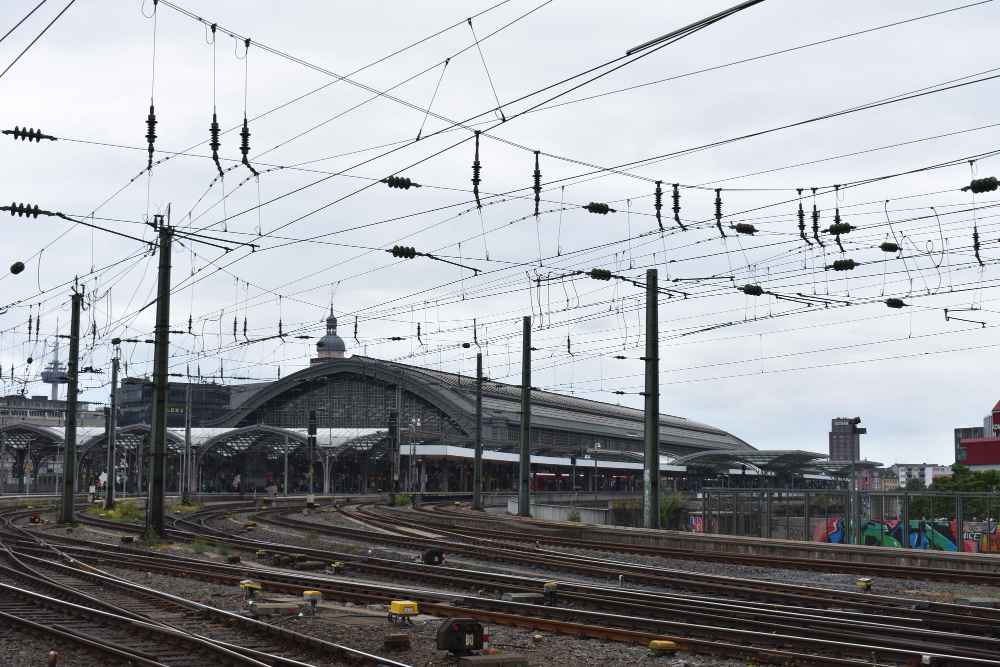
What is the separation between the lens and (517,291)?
150 feet

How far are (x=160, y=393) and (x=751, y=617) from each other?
22.0 meters

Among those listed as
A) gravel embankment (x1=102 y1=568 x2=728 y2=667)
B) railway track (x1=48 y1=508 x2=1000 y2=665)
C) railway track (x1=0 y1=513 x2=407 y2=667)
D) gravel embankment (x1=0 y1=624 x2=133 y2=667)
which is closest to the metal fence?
railway track (x1=48 y1=508 x2=1000 y2=665)

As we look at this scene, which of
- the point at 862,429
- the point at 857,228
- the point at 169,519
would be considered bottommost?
the point at 169,519

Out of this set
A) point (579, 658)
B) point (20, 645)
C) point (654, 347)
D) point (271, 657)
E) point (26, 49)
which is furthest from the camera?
point (654, 347)

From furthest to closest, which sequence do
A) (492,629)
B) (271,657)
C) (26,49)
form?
(26,49) < (492,629) < (271,657)

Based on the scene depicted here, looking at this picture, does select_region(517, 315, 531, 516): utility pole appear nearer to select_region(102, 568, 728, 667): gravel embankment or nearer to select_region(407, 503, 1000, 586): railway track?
select_region(407, 503, 1000, 586): railway track

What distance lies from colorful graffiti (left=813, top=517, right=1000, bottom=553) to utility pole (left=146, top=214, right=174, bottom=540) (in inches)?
918

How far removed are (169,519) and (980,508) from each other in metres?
32.5

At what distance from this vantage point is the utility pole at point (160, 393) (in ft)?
110

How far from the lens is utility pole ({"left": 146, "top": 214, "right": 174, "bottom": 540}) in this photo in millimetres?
33625

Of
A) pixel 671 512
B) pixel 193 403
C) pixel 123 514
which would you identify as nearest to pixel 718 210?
pixel 671 512

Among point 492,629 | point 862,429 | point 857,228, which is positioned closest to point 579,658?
point 492,629

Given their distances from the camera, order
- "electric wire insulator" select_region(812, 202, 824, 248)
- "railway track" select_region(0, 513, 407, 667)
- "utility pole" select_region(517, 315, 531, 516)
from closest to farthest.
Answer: "railway track" select_region(0, 513, 407, 667) < "electric wire insulator" select_region(812, 202, 824, 248) < "utility pole" select_region(517, 315, 531, 516)

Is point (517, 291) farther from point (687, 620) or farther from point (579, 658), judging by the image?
point (579, 658)
